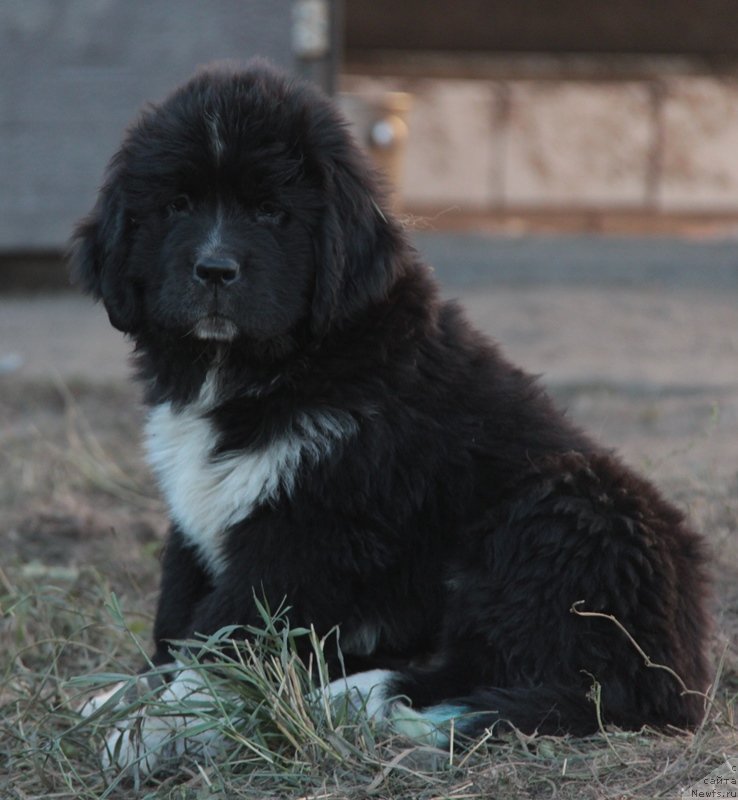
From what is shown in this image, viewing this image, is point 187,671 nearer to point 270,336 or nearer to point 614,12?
point 270,336

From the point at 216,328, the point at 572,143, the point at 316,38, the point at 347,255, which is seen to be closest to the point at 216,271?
the point at 216,328

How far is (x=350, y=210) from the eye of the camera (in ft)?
11.2

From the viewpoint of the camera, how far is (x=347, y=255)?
3402mm

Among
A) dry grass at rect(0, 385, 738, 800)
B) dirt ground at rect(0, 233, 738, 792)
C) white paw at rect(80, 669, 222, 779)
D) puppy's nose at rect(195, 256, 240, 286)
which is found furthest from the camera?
dirt ground at rect(0, 233, 738, 792)

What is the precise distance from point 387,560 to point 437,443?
325 mm

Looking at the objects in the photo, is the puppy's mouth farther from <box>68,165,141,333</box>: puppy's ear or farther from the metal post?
the metal post

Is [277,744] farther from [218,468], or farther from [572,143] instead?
[572,143]

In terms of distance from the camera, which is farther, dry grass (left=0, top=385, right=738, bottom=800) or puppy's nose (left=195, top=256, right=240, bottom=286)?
puppy's nose (left=195, top=256, right=240, bottom=286)

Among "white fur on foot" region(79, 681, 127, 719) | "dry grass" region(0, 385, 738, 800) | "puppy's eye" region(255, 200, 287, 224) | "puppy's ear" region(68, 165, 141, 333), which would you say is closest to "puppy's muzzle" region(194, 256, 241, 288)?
"puppy's eye" region(255, 200, 287, 224)

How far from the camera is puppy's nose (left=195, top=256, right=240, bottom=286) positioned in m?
3.27

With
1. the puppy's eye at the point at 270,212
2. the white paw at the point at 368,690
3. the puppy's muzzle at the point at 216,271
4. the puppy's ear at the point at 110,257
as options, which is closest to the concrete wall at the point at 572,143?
the puppy's ear at the point at 110,257

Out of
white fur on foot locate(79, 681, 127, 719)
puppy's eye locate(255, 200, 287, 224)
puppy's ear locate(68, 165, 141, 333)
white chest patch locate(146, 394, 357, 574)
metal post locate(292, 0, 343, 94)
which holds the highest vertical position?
metal post locate(292, 0, 343, 94)

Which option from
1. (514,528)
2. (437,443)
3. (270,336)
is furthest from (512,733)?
(270,336)

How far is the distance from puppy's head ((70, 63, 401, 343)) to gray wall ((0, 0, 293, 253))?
19.0ft
